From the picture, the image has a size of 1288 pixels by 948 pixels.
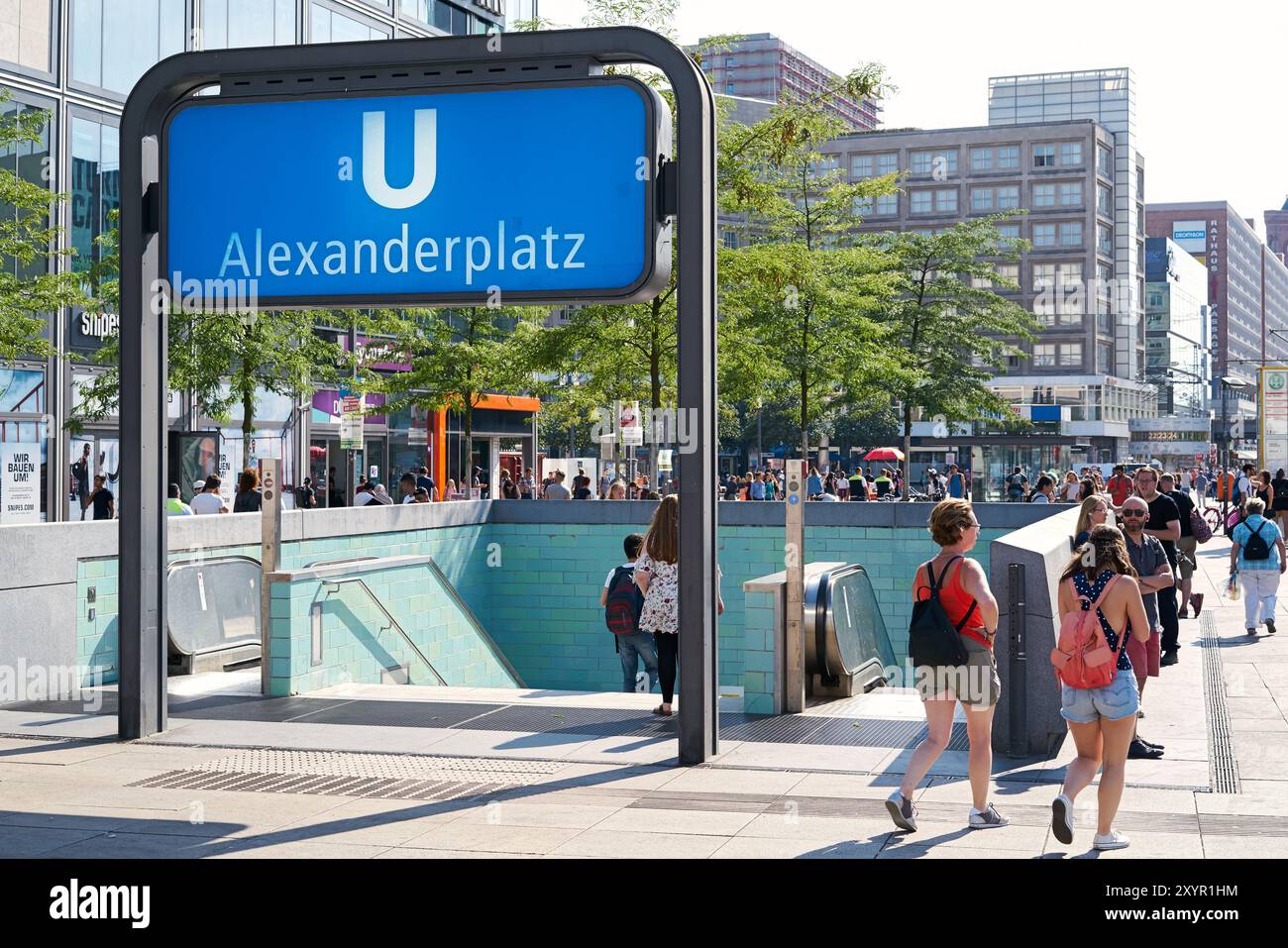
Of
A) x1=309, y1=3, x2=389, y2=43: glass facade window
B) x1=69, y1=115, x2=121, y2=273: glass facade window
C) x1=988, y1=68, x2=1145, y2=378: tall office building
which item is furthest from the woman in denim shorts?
x1=988, y1=68, x2=1145, y2=378: tall office building

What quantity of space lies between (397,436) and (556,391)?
16.3m

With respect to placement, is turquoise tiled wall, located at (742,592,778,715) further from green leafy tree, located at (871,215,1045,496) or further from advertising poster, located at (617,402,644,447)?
green leafy tree, located at (871,215,1045,496)

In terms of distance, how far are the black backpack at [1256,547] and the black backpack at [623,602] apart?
728 cm

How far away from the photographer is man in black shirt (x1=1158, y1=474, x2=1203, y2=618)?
13.2 m

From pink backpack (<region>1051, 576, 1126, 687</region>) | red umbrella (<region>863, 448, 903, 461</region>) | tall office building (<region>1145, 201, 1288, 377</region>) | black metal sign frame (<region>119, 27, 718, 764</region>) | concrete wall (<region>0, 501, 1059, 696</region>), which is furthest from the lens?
tall office building (<region>1145, 201, 1288, 377</region>)

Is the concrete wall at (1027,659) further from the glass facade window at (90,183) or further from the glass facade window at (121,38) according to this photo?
the glass facade window at (121,38)

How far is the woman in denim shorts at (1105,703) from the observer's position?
20.4 ft

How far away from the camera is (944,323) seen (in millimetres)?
38219

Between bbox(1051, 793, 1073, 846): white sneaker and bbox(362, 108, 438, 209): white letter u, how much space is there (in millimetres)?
5362

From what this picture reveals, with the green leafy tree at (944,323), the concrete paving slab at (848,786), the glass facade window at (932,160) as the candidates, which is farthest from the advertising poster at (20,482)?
the glass facade window at (932,160)

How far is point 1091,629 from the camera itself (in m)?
6.29

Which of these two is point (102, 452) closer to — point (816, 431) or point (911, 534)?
point (911, 534)

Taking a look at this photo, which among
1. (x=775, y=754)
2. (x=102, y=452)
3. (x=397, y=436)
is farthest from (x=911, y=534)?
(x=397, y=436)
